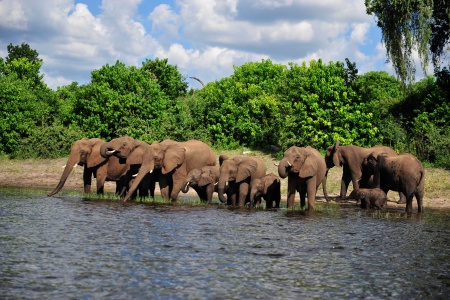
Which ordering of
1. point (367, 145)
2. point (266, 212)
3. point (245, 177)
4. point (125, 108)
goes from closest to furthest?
point (266, 212), point (245, 177), point (367, 145), point (125, 108)

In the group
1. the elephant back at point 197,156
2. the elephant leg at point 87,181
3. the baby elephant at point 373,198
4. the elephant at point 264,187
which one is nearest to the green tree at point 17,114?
A: the elephant leg at point 87,181

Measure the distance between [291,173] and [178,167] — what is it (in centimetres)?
509

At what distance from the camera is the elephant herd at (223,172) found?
81.7 feet

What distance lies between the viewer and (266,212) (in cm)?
2347

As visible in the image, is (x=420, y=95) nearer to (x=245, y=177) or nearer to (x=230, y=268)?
(x=245, y=177)

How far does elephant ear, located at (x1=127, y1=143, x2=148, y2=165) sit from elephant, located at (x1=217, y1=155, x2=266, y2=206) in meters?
3.19

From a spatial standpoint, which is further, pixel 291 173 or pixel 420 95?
pixel 420 95

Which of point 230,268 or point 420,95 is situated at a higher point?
point 420,95

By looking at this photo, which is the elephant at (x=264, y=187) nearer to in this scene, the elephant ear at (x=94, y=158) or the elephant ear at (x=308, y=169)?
the elephant ear at (x=308, y=169)

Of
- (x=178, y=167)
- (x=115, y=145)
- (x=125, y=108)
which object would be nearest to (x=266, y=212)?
(x=178, y=167)

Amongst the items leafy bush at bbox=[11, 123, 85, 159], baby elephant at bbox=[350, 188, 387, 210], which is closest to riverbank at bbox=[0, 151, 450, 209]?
leafy bush at bbox=[11, 123, 85, 159]

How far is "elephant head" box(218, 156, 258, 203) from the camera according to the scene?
25297 millimetres

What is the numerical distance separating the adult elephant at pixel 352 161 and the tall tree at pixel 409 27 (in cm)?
919

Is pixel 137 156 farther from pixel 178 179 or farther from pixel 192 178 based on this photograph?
pixel 192 178
